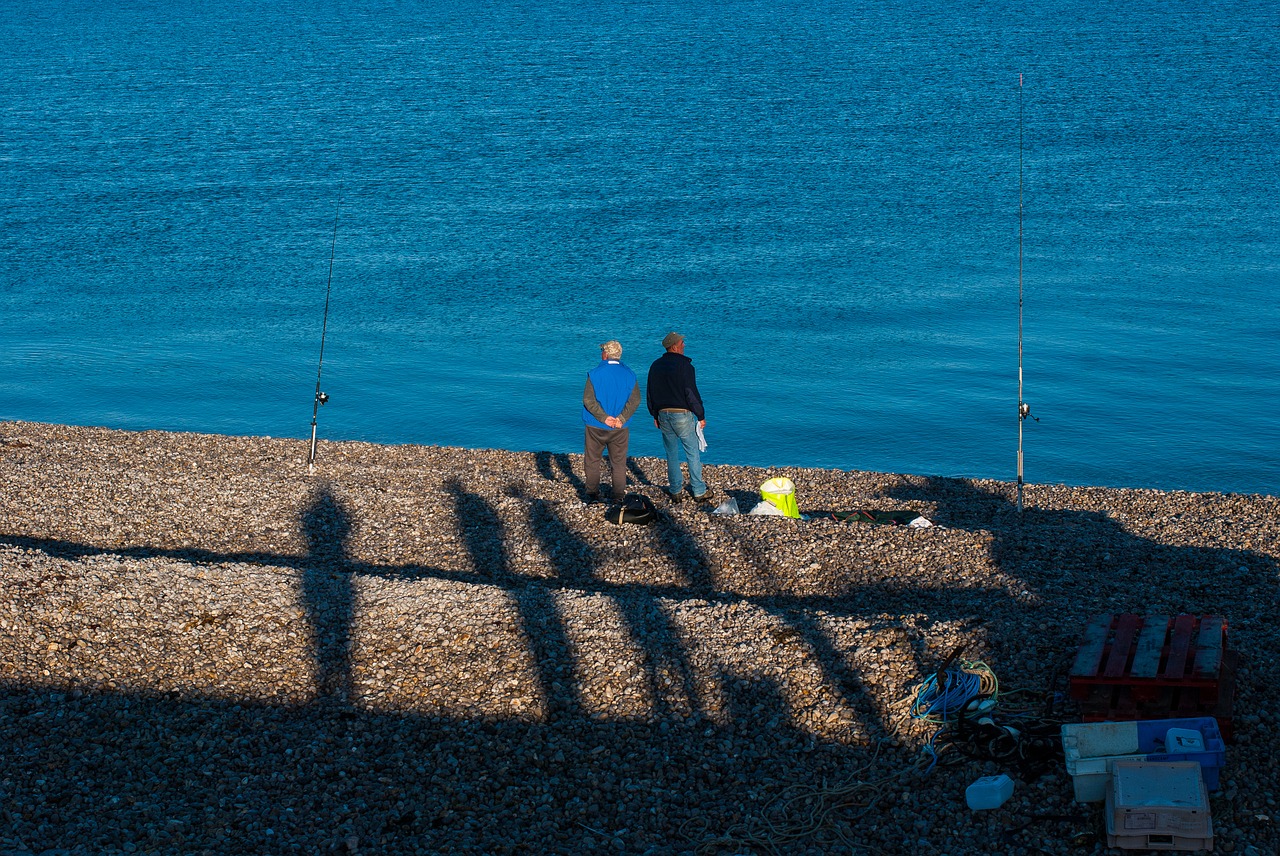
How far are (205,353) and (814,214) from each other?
1682cm

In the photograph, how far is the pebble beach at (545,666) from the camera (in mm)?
6332

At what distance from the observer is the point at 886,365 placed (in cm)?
2320

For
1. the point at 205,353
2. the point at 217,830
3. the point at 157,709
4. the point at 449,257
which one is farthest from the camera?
the point at 449,257

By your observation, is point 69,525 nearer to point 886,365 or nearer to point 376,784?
point 376,784

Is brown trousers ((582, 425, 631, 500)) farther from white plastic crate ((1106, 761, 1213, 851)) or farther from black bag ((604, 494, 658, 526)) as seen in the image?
white plastic crate ((1106, 761, 1213, 851))

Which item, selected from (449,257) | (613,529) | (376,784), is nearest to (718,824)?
(376,784)

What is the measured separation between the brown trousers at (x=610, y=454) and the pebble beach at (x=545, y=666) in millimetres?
494

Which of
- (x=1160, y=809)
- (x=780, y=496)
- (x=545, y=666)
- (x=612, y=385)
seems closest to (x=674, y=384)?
(x=612, y=385)

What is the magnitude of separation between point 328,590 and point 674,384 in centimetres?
387

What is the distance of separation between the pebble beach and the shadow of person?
0.03 m

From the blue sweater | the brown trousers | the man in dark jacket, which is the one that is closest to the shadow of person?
the brown trousers

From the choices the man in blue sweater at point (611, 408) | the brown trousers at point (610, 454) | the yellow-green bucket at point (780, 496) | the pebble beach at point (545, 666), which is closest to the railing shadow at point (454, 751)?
the pebble beach at point (545, 666)

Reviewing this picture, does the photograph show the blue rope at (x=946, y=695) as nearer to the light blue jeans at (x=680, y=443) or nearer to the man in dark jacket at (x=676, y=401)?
the man in dark jacket at (x=676, y=401)

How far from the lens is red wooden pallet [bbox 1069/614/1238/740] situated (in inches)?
266
